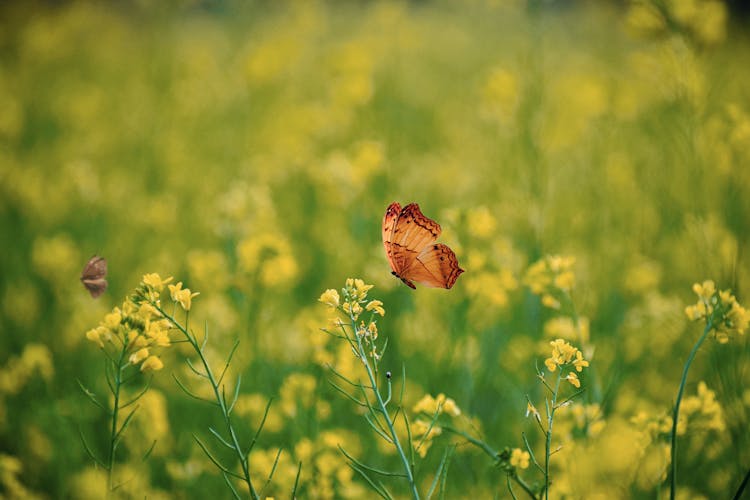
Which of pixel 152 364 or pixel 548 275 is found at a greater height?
pixel 548 275

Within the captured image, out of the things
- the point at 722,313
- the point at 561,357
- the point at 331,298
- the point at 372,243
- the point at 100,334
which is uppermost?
the point at 372,243

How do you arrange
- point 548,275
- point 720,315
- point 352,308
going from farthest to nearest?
point 548,275 < point 720,315 < point 352,308

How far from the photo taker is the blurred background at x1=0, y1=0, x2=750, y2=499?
7.64 feet

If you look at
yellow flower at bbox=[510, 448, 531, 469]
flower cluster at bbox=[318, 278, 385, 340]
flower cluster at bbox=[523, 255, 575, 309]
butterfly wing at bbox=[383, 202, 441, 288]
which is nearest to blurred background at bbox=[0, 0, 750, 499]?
yellow flower at bbox=[510, 448, 531, 469]

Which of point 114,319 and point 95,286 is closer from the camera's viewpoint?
point 114,319

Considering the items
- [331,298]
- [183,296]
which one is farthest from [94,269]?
[331,298]

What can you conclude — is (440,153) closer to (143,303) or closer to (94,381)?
(94,381)

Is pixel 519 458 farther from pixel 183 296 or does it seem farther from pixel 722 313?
pixel 183 296

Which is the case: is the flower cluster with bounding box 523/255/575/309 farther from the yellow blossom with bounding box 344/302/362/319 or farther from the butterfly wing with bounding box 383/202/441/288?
the yellow blossom with bounding box 344/302/362/319

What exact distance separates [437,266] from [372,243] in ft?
6.87

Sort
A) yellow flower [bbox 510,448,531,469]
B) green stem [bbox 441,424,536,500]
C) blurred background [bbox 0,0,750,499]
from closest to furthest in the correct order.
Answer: green stem [bbox 441,424,536,500] → yellow flower [bbox 510,448,531,469] → blurred background [bbox 0,0,750,499]

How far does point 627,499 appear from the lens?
2174 mm

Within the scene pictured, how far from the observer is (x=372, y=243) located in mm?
3633

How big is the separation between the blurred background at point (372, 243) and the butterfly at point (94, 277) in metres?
0.83
